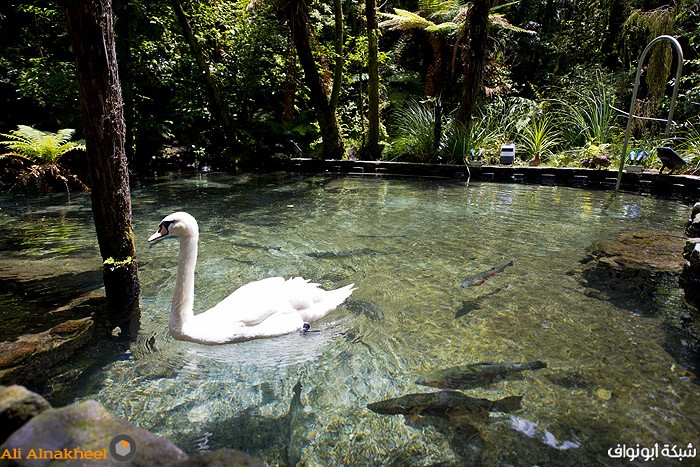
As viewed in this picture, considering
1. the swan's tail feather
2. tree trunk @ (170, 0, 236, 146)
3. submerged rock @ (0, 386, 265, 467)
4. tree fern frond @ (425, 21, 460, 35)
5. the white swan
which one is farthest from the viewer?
tree fern frond @ (425, 21, 460, 35)

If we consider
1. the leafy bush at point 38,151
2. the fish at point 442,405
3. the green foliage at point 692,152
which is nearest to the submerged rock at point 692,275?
the fish at point 442,405

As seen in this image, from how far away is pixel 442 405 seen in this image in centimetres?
225

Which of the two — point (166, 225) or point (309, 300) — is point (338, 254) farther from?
point (166, 225)

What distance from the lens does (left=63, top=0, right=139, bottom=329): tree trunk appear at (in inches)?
102

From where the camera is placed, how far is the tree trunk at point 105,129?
2578 mm

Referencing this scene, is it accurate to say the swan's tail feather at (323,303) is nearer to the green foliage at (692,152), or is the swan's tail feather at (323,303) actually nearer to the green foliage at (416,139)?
the green foliage at (416,139)

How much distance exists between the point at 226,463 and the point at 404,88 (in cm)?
1628

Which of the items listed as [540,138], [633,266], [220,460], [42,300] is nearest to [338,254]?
[42,300]

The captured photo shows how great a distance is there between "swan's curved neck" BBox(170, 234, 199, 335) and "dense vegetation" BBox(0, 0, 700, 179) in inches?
367

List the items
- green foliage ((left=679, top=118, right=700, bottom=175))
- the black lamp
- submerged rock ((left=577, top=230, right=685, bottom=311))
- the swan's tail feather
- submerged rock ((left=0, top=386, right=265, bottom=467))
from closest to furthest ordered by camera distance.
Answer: submerged rock ((left=0, top=386, right=265, bottom=467))
the swan's tail feather
submerged rock ((left=577, top=230, right=685, bottom=311))
the black lamp
green foliage ((left=679, top=118, right=700, bottom=175))

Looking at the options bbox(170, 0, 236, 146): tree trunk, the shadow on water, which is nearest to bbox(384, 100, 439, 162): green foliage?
bbox(170, 0, 236, 146): tree trunk

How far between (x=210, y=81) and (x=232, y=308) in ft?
37.7

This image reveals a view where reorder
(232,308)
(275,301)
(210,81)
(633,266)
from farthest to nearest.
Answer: (210,81), (633,266), (275,301), (232,308)

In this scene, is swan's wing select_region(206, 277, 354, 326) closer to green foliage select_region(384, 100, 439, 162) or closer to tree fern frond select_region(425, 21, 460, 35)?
green foliage select_region(384, 100, 439, 162)
